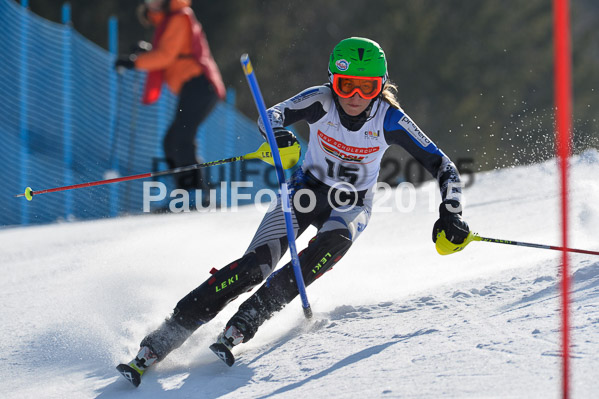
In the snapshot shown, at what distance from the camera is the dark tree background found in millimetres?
16078

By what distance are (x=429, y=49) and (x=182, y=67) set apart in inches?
597

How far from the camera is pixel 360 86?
11.7ft

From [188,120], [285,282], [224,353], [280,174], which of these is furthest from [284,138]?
[188,120]

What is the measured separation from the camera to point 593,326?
2699 millimetres

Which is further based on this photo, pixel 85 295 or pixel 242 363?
pixel 85 295

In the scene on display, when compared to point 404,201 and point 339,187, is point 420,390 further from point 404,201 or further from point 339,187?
point 404,201

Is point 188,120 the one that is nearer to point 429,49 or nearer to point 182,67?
point 182,67

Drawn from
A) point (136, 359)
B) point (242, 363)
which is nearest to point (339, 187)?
point (242, 363)

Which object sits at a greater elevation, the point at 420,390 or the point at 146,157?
the point at 146,157

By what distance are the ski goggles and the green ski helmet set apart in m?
0.02

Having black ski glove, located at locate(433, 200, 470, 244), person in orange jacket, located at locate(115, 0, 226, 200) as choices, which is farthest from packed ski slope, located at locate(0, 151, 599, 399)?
person in orange jacket, located at locate(115, 0, 226, 200)

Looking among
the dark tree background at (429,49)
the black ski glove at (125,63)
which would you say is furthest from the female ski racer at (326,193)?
the dark tree background at (429,49)

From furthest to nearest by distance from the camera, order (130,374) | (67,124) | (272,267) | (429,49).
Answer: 1. (429,49)
2. (67,124)
3. (272,267)
4. (130,374)

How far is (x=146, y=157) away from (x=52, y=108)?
126 cm
